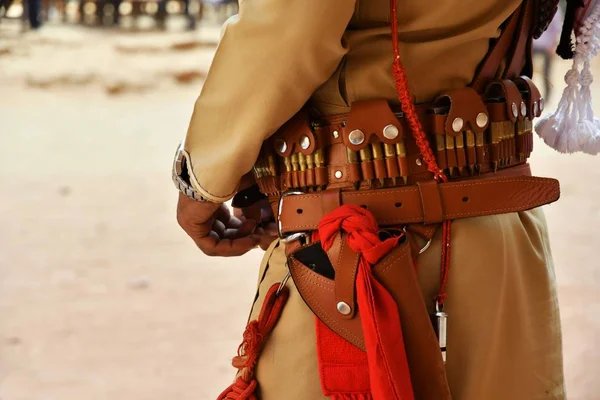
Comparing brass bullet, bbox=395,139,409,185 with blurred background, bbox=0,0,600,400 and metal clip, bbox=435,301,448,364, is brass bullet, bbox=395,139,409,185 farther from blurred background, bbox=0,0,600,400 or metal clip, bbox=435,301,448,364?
blurred background, bbox=0,0,600,400

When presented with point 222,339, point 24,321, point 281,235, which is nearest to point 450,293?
point 281,235

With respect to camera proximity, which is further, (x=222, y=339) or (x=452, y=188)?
(x=222, y=339)

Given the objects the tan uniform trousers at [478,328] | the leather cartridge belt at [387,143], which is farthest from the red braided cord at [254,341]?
the leather cartridge belt at [387,143]

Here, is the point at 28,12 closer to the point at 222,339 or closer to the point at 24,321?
the point at 24,321

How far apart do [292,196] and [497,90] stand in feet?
0.93

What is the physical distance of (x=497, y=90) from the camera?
3.10ft

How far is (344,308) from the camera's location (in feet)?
2.78

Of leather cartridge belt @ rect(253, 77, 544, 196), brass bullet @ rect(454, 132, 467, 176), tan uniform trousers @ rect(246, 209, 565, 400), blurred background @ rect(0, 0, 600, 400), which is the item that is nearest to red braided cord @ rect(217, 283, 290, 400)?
tan uniform trousers @ rect(246, 209, 565, 400)

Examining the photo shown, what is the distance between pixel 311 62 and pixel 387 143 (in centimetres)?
13

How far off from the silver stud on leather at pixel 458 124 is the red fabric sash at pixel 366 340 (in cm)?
15

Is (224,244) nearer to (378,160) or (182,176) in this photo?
(182,176)

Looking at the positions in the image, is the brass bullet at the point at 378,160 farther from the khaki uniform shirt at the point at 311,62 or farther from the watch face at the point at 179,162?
the watch face at the point at 179,162

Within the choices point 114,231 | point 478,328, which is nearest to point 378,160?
point 478,328

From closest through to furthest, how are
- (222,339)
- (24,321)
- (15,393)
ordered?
1. (15,393)
2. (222,339)
3. (24,321)
